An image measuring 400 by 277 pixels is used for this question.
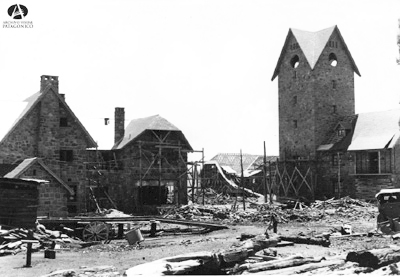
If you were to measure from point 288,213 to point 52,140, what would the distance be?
55.2 ft

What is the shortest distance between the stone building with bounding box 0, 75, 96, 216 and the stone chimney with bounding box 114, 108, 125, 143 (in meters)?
9.07

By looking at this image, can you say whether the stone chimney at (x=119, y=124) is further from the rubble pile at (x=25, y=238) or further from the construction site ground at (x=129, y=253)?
the construction site ground at (x=129, y=253)

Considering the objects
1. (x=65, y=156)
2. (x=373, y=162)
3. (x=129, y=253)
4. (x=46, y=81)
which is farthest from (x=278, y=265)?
(x=373, y=162)

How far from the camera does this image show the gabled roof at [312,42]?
50594 mm

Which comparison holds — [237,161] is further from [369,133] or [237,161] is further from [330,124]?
[369,133]

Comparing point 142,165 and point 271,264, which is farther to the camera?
point 142,165

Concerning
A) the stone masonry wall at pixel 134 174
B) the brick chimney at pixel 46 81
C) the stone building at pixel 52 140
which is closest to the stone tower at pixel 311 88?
the stone masonry wall at pixel 134 174

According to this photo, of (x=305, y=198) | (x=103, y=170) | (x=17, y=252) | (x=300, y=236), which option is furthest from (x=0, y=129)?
(x=305, y=198)

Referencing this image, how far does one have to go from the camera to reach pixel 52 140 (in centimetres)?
3488

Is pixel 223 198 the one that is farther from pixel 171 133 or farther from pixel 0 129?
pixel 0 129

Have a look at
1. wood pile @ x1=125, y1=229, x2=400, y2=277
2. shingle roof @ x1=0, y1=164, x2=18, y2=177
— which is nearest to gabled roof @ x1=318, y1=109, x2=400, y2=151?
shingle roof @ x1=0, y1=164, x2=18, y2=177

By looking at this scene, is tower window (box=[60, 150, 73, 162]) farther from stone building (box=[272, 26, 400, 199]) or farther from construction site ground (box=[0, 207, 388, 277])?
stone building (box=[272, 26, 400, 199])

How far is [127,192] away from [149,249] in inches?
918

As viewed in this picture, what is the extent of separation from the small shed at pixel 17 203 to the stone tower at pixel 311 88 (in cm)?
3076
